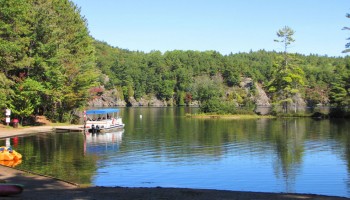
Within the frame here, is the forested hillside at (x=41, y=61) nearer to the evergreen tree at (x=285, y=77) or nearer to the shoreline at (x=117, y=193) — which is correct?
the shoreline at (x=117, y=193)

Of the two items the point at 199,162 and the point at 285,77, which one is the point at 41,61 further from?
the point at 285,77

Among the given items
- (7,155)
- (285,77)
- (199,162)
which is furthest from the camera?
(285,77)

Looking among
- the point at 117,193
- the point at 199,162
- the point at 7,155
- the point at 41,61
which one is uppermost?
the point at 41,61

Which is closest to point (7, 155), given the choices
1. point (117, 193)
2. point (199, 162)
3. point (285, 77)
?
point (199, 162)

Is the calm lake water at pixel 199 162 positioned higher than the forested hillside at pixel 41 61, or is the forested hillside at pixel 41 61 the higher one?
the forested hillside at pixel 41 61

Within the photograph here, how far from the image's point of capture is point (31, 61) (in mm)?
47750

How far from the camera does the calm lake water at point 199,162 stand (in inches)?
829

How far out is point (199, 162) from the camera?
27547mm

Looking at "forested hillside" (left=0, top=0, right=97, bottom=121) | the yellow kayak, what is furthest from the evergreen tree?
the yellow kayak

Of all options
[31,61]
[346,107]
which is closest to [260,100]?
[346,107]

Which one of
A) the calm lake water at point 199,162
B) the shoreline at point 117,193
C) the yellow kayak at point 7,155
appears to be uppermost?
the yellow kayak at point 7,155

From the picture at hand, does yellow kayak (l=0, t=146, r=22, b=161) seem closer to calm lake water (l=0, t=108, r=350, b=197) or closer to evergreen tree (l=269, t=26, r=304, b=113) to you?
calm lake water (l=0, t=108, r=350, b=197)

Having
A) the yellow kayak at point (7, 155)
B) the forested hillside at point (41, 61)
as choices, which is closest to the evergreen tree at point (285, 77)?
the forested hillside at point (41, 61)

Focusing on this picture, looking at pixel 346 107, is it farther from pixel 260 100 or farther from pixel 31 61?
pixel 260 100
